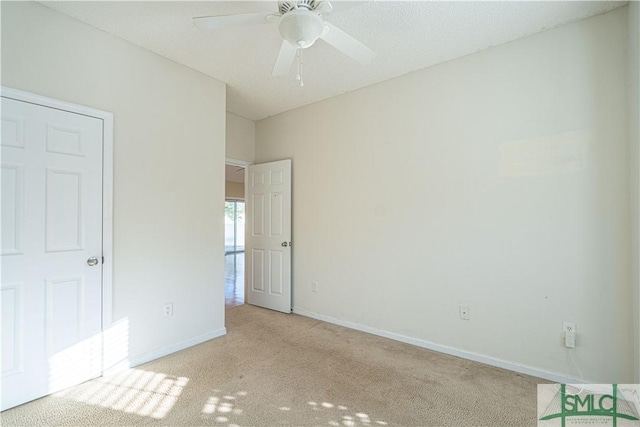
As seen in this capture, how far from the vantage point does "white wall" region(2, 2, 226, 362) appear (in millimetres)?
2123

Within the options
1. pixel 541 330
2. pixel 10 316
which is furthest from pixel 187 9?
pixel 541 330

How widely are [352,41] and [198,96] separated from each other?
183cm

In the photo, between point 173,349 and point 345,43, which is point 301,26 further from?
point 173,349

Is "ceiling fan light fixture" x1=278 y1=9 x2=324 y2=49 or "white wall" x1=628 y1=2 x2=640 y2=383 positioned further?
"white wall" x1=628 y1=2 x2=640 y2=383

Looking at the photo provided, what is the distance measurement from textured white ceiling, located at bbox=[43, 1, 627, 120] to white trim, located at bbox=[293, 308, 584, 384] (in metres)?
2.57

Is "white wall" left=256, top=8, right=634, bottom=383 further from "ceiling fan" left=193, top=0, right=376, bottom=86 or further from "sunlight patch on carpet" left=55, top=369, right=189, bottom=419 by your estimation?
"sunlight patch on carpet" left=55, top=369, right=189, bottom=419

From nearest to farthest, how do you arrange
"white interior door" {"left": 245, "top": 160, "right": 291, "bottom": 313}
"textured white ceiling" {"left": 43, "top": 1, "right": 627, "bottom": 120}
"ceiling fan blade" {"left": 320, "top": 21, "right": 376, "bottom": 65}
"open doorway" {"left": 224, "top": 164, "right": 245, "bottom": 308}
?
"ceiling fan blade" {"left": 320, "top": 21, "right": 376, "bottom": 65}
"textured white ceiling" {"left": 43, "top": 1, "right": 627, "bottom": 120}
"white interior door" {"left": 245, "top": 160, "right": 291, "bottom": 313}
"open doorway" {"left": 224, "top": 164, "right": 245, "bottom": 308}

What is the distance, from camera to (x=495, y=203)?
8.45 feet

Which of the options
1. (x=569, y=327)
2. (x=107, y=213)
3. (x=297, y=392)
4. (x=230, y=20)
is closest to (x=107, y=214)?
(x=107, y=213)

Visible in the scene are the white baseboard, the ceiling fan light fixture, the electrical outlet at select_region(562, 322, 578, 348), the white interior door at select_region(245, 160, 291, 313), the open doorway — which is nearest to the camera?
the ceiling fan light fixture

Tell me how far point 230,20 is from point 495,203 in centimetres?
232

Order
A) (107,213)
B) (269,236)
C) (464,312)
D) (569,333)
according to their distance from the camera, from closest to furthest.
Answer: (569,333) < (107,213) < (464,312) < (269,236)

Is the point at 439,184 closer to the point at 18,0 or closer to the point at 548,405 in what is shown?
the point at 548,405
